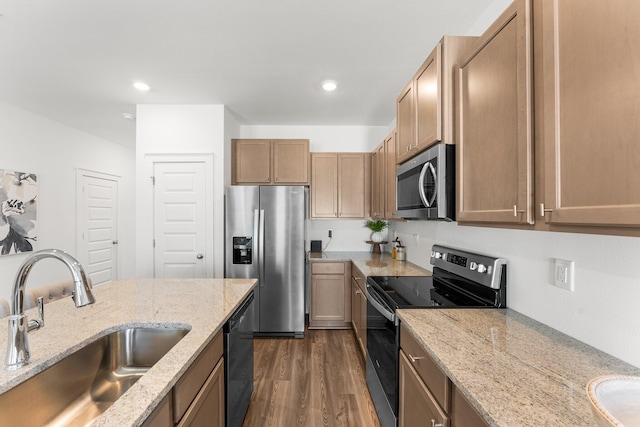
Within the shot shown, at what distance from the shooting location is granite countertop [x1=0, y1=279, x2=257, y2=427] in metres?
0.80

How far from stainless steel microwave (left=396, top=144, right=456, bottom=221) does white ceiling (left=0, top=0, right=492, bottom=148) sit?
3.06ft

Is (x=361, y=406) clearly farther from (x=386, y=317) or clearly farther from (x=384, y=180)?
(x=384, y=180)

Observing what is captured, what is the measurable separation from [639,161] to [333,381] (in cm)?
245

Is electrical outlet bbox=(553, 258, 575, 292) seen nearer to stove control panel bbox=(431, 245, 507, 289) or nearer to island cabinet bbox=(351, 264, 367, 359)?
stove control panel bbox=(431, 245, 507, 289)

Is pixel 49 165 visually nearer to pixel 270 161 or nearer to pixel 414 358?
pixel 270 161

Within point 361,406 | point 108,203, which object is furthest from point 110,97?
point 361,406

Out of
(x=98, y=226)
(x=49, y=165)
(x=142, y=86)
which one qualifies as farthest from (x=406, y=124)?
(x=98, y=226)

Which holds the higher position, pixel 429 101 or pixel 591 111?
pixel 429 101

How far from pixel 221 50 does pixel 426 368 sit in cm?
242

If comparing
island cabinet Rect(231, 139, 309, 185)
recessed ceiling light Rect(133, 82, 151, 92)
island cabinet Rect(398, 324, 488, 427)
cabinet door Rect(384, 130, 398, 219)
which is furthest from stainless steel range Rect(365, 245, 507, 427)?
recessed ceiling light Rect(133, 82, 151, 92)

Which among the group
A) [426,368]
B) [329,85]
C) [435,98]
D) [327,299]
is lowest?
[327,299]

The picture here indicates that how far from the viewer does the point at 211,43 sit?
210 cm

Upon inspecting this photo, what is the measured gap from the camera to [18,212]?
335 cm

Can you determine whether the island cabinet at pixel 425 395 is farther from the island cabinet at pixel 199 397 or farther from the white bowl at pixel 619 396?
the island cabinet at pixel 199 397
